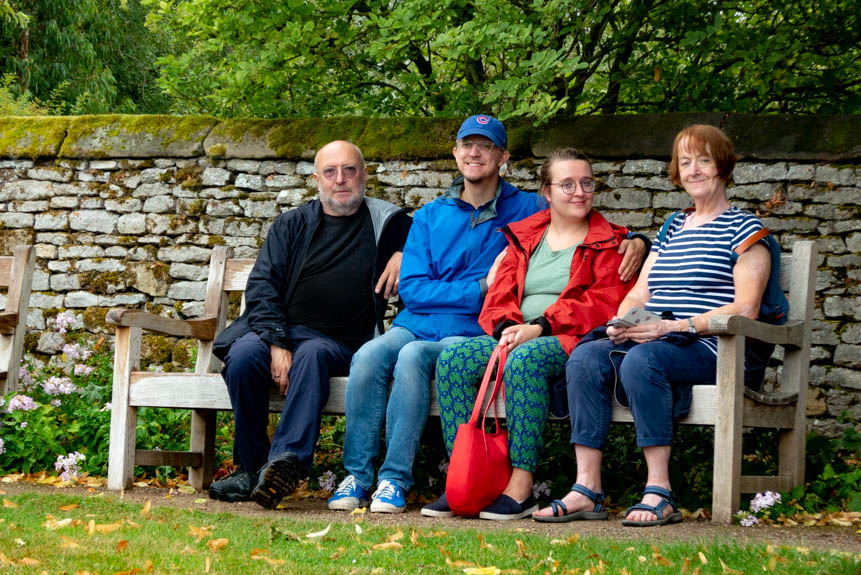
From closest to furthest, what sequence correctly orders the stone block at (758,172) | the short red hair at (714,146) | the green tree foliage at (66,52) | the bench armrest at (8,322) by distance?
the short red hair at (714,146) → the bench armrest at (8,322) → the stone block at (758,172) → the green tree foliage at (66,52)

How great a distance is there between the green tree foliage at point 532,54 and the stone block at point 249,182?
829 millimetres

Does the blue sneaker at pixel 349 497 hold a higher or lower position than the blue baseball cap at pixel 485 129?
lower

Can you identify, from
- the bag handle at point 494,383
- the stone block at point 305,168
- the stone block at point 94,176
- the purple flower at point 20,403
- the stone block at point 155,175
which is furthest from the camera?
the stone block at point 94,176

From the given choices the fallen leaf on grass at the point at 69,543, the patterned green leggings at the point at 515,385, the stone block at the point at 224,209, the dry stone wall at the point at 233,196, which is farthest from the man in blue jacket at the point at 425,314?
the stone block at the point at 224,209

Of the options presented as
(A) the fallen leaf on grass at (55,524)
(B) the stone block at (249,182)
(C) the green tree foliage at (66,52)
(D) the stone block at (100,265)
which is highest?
(C) the green tree foliage at (66,52)

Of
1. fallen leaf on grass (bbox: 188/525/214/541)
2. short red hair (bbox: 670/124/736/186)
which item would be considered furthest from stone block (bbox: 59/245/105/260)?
short red hair (bbox: 670/124/736/186)

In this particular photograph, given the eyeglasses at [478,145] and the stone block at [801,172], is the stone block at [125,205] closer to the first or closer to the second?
the eyeglasses at [478,145]

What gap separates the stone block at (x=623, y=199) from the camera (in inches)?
212

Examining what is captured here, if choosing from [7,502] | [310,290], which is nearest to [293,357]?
[310,290]

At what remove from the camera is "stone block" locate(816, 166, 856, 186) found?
505 centimetres

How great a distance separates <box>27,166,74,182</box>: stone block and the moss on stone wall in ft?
0.28

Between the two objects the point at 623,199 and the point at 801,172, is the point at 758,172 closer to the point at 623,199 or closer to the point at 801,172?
the point at 801,172

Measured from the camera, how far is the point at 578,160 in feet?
12.5

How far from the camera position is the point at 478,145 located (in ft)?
13.3
